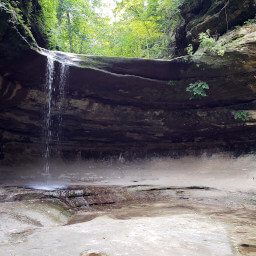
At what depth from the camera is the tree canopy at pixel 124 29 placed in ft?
42.5

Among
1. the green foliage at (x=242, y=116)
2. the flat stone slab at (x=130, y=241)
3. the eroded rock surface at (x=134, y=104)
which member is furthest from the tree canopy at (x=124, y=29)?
the flat stone slab at (x=130, y=241)

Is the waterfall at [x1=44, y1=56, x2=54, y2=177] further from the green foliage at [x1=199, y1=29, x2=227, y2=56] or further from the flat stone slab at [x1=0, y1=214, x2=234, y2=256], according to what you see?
the flat stone slab at [x1=0, y1=214, x2=234, y2=256]

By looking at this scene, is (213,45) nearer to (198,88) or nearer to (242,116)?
(198,88)

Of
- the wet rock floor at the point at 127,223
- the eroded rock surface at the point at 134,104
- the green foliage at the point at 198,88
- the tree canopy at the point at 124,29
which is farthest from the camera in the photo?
the tree canopy at the point at 124,29

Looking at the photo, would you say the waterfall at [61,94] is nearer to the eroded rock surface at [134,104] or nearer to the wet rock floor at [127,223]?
the eroded rock surface at [134,104]

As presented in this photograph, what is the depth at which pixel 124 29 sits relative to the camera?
53.6ft

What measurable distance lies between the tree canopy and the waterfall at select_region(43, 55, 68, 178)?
4567 mm

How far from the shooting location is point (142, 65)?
27.9 feet

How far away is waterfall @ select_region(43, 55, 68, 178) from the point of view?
8000 millimetres

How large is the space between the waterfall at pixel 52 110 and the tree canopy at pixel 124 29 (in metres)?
4.57

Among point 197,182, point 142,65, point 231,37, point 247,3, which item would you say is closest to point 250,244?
point 197,182

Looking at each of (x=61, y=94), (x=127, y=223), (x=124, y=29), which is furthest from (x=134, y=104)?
(x=124, y=29)

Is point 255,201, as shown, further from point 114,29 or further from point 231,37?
point 114,29

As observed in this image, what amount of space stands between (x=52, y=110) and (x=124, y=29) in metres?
9.89
